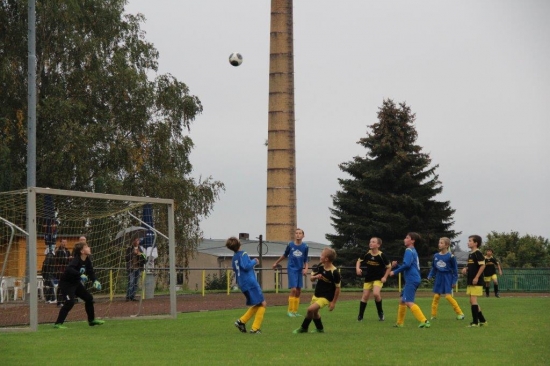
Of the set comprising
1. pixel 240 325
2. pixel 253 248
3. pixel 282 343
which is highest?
pixel 253 248

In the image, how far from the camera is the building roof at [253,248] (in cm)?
6606

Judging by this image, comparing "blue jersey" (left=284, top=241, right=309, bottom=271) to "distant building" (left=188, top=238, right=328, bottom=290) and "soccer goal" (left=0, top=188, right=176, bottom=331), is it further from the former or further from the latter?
"distant building" (left=188, top=238, right=328, bottom=290)

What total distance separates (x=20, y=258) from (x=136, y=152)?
41.8 feet

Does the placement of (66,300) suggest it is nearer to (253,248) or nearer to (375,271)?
(375,271)

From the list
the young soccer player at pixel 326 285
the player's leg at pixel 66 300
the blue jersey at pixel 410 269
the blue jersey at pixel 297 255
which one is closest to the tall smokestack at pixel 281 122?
the blue jersey at pixel 297 255

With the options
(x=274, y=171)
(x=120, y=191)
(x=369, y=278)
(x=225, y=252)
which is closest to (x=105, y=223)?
(x=120, y=191)

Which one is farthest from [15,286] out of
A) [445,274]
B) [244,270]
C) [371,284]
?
[244,270]

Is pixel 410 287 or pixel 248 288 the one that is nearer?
pixel 248 288

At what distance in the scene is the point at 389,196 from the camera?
61281 millimetres

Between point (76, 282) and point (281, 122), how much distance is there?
44242mm

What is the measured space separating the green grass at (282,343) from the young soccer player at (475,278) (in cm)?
35

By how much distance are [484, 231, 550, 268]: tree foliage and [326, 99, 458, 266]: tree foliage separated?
9389 millimetres

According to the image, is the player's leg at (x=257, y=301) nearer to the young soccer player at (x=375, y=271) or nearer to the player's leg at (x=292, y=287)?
the young soccer player at (x=375, y=271)

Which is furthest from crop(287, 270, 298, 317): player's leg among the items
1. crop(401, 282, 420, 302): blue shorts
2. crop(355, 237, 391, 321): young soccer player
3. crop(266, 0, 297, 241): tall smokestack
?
crop(266, 0, 297, 241): tall smokestack
